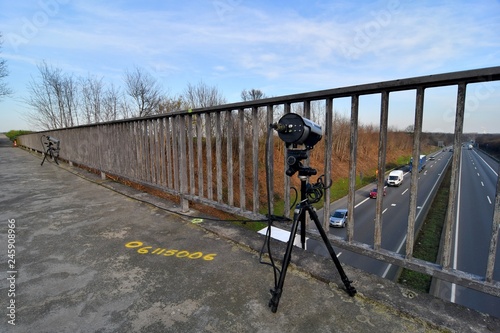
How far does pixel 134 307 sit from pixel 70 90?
2387 cm

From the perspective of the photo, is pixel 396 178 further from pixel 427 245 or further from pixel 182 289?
pixel 182 289

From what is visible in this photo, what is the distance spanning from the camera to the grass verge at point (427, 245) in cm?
1134

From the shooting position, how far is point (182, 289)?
65.9 inches

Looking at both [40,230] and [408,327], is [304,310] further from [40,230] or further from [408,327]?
[40,230]

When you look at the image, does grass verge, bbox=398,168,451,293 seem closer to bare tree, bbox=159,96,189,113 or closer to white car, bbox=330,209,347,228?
white car, bbox=330,209,347,228

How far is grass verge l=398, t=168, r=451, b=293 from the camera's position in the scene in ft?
37.2

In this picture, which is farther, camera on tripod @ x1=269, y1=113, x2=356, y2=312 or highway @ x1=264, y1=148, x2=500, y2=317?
highway @ x1=264, y1=148, x2=500, y2=317

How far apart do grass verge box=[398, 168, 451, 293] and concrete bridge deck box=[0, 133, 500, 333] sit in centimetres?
824

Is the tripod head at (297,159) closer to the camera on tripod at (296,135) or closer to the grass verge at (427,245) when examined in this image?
the camera on tripod at (296,135)

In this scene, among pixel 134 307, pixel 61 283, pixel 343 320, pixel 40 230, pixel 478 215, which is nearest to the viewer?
pixel 343 320

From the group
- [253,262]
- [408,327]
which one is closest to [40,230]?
[253,262]

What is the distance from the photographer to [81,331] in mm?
1316

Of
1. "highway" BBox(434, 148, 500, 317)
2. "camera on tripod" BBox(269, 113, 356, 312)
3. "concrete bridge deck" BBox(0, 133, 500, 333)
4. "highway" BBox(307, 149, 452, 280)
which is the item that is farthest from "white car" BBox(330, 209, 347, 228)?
"camera on tripod" BBox(269, 113, 356, 312)

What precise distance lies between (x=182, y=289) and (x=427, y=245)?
17.2m
